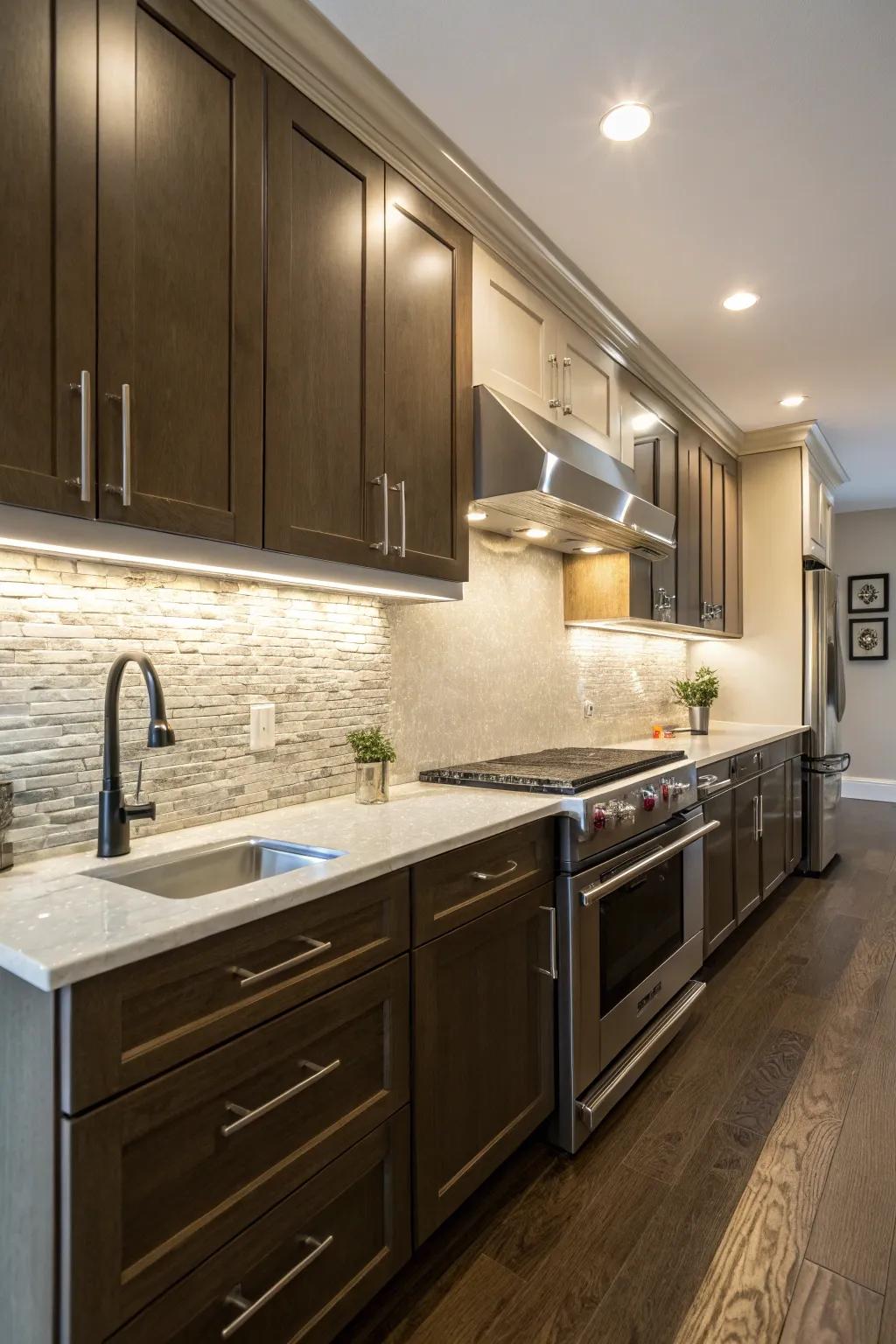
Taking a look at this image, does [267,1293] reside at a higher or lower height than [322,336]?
lower

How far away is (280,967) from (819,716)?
4.20 meters

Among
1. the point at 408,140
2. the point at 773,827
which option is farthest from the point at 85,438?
the point at 773,827

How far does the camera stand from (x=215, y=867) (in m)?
1.59

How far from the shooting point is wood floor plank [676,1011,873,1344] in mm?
1474

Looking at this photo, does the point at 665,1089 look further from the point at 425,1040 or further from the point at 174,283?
the point at 174,283

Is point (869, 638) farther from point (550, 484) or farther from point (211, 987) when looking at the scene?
point (211, 987)

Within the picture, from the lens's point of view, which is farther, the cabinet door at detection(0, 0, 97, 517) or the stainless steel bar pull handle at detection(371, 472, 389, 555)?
the stainless steel bar pull handle at detection(371, 472, 389, 555)

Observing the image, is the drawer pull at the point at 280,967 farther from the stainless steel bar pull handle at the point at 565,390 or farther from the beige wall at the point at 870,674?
the beige wall at the point at 870,674

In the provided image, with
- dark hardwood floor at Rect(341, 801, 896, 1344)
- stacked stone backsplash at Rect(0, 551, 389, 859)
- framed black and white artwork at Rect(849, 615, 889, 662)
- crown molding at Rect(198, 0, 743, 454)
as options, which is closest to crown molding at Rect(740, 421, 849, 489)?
crown molding at Rect(198, 0, 743, 454)

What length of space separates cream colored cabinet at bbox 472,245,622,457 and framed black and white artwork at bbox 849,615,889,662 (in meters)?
5.09

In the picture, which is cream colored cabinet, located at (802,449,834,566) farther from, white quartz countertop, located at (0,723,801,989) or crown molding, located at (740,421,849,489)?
white quartz countertop, located at (0,723,801,989)

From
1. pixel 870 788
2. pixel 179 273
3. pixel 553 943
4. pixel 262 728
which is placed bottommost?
pixel 870 788

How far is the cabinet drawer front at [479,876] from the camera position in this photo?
5.06 ft

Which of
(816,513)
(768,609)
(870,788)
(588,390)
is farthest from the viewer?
(870,788)
